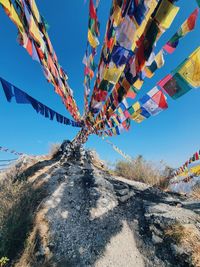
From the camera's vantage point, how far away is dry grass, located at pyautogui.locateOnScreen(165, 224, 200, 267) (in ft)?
14.8

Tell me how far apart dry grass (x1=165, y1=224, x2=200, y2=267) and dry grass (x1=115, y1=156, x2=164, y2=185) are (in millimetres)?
5201

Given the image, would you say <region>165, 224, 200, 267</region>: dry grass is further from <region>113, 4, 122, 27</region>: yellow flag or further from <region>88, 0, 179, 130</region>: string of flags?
<region>113, 4, 122, 27</region>: yellow flag

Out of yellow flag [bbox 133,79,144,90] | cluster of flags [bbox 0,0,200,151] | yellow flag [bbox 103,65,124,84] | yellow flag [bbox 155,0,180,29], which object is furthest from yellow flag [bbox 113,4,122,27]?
yellow flag [bbox 133,79,144,90]

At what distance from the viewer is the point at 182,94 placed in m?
4.21

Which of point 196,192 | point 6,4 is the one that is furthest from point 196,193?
point 6,4

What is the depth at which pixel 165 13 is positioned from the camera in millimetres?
3176

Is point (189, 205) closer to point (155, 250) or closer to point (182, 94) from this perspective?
point (155, 250)

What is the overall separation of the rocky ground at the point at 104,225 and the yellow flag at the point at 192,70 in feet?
11.6

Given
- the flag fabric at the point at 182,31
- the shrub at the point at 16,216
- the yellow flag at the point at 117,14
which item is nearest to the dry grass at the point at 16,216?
the shrub at the point at 16,216

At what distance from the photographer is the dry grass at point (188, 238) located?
4.50 meters

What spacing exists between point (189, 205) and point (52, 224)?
4.42 meters

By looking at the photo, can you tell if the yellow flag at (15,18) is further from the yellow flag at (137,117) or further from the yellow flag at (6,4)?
the yellow flag at (137,117)

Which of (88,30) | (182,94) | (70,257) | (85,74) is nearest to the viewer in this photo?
(182,94)

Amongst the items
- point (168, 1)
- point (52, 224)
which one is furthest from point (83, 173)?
point (168, 1)
